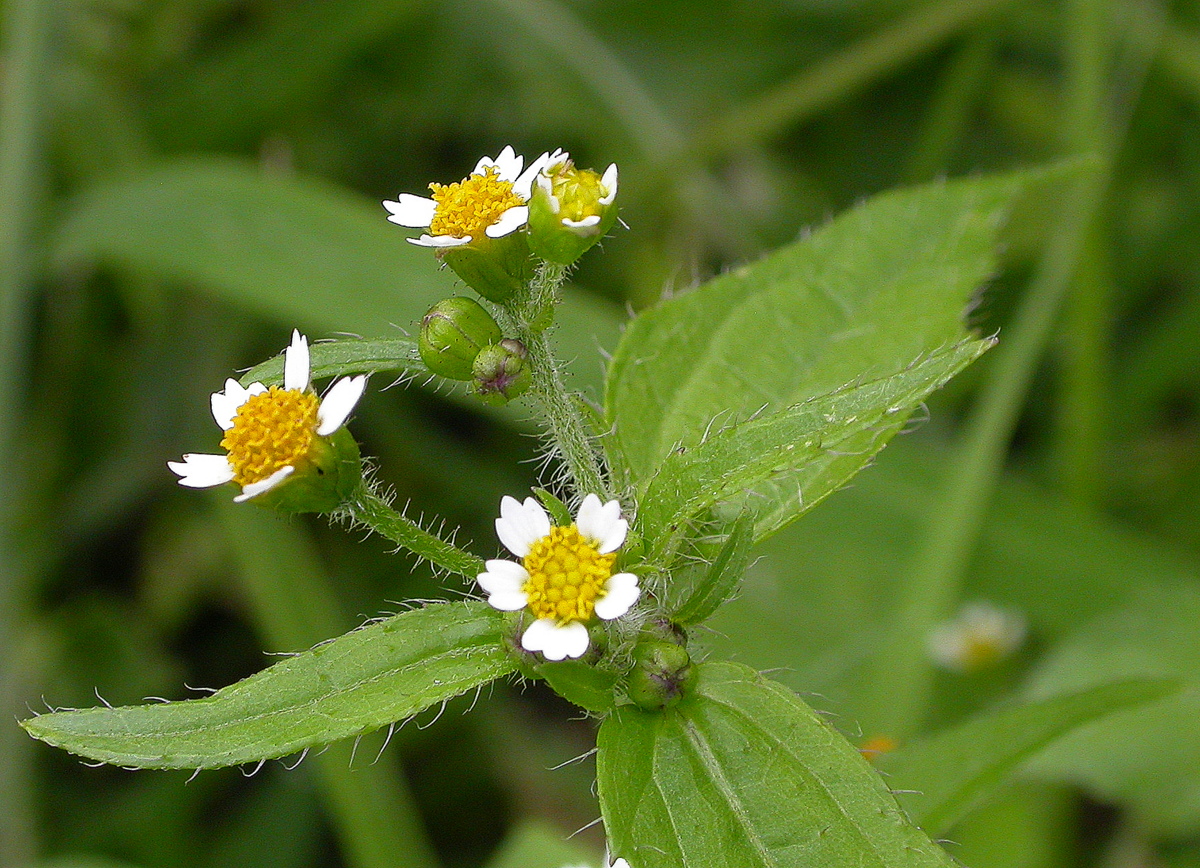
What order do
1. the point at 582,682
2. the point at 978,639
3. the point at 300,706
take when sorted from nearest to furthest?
the point at 300,706 → the point at 582,682 → the point at 978,639

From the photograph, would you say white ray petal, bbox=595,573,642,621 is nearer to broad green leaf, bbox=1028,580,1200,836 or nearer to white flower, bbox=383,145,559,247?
white flower, bbox=383,145,559,247

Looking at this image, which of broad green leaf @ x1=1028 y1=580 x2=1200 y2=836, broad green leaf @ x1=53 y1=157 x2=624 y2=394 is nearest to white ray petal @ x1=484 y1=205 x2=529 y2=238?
broad green leaf @ x1=53 y1=157 x2=624 y2=394

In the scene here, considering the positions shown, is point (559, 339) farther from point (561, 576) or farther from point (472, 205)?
point (561, 576)

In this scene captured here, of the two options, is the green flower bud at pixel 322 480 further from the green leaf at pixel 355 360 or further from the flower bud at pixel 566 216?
the flower bud at pixel 566 216

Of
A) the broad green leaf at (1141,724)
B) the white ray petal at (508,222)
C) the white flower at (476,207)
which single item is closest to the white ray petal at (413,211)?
the white flower at (476,207)

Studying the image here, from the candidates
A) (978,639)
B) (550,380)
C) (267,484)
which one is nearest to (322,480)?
(267,484)

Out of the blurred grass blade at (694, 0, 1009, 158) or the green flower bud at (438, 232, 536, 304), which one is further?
the blurred grass blade at (694, 0, 1009, 158)
